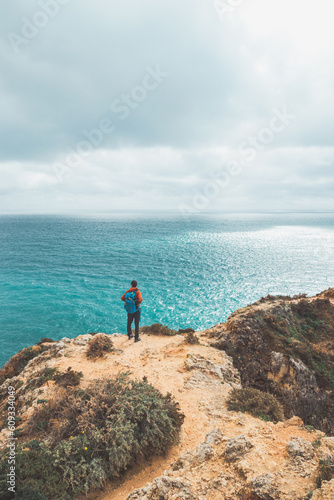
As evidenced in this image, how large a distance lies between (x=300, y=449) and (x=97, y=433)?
4928 mm

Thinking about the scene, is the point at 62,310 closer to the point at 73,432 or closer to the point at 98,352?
the point at 98,352

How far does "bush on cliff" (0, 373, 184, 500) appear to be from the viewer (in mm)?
4996

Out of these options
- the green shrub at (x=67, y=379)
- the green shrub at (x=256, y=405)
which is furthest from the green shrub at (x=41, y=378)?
the green shrub at (x=256, y=405)

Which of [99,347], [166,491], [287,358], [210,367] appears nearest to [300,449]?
[166,491]

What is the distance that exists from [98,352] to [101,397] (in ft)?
19.2

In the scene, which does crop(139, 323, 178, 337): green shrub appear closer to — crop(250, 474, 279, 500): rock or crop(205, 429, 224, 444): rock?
crop(205, 429, 224, 444): rock

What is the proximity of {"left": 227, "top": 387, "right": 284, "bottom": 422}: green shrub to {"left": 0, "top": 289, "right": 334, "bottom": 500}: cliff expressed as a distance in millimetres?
39

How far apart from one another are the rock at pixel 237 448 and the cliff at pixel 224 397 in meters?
0.02

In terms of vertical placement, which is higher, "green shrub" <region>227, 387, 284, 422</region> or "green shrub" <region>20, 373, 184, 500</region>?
"green shrub" <region>20, 373, 184, 500</region>

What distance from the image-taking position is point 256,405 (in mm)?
7914

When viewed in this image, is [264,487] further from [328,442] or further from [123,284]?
[123,284]

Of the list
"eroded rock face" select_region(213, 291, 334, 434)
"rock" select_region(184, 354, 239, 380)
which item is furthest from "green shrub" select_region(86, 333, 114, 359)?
"eroded rock face" select_region(213, 291, 334, 434)

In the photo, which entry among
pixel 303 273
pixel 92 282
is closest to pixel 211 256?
pixel 303 273

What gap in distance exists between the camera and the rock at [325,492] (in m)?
3.47
